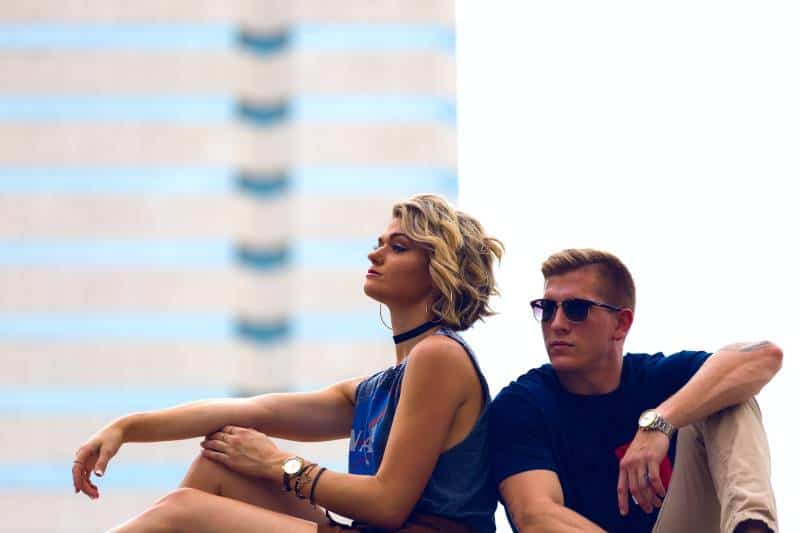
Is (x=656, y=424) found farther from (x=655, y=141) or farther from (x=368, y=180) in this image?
(x=368, y=180)

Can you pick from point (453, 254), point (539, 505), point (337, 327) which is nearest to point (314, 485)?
point (539, 505)

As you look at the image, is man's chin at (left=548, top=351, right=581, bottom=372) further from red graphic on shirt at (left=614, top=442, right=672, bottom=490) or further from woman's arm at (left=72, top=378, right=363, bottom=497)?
woman's arm at (left=72, top=378, right=363, bottom=497)

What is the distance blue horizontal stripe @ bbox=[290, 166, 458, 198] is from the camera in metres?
18.6

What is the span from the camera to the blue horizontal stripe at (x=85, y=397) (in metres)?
18.6

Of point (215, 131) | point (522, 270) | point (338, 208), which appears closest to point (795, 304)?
point (522, 270)

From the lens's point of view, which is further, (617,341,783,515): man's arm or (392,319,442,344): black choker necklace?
(392,319,442,344): black choker necklace

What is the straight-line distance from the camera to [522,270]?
762 cm

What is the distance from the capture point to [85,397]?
19.4 m

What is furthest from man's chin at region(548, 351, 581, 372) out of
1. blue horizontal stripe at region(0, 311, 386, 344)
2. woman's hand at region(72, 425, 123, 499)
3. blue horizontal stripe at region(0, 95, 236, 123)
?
blue horizontal stripe at region(0, 95, 236, 123)

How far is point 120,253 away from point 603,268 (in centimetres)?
1737

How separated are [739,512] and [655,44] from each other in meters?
11.0

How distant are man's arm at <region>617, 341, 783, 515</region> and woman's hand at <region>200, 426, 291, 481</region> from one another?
623 millimetres

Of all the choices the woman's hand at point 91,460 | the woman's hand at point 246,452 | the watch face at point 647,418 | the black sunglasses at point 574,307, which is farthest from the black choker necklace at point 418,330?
the woman's hand at point 91,460

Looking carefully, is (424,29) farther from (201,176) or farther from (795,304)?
(795,304)
